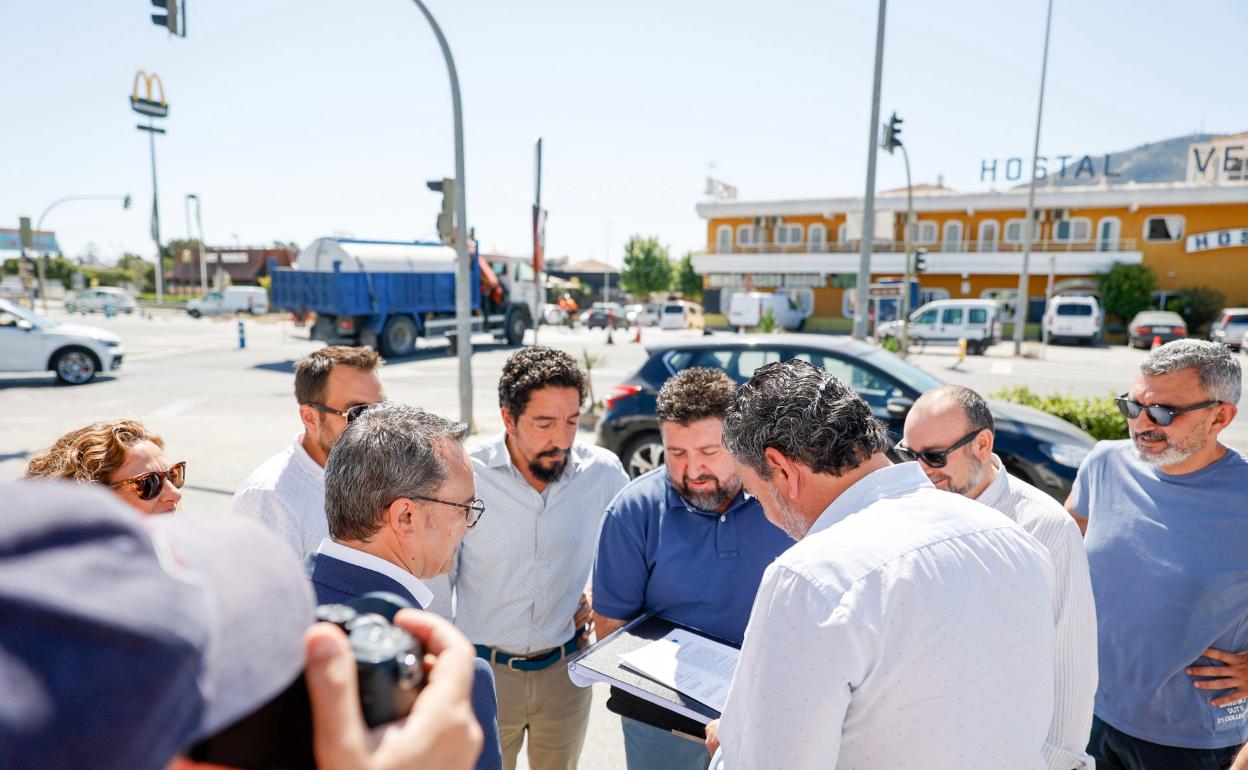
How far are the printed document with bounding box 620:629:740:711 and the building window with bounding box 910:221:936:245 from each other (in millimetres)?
39000

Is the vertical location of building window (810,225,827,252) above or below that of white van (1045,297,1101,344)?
above

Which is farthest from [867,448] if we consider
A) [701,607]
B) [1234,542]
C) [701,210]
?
[701,210]

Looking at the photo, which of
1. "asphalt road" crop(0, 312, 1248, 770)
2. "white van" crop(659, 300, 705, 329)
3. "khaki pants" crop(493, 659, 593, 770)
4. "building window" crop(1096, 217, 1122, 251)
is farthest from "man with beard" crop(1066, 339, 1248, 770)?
"building window" crop(1096, 217, 1122, 251)

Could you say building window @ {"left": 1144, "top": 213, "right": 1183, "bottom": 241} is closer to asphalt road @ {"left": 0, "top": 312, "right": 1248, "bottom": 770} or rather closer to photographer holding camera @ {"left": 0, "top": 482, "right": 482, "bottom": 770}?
asphalt road @ {"left": 0, "top": 312, "right": 1248, "bottom": 770}

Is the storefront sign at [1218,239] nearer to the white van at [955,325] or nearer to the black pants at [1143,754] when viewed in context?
the white van at [955,325]

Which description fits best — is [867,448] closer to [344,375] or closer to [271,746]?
[271,746]

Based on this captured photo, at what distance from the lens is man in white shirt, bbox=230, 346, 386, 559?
2.46 m

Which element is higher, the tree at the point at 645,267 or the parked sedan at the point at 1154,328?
the tree at the point at 645,267

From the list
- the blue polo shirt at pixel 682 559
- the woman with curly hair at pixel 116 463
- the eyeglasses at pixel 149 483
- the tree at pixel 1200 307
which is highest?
the tree at pixel 1200 307

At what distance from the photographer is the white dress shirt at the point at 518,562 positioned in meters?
2.54

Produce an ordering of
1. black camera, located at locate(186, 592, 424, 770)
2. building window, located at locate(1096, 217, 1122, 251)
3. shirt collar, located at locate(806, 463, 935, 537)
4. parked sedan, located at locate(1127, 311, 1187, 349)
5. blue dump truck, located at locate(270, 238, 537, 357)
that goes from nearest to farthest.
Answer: black camera, located at locate(186, 592, 424, 770) → shirt collar, located at locate(806, 463, 935, 537) → blue dump truck, located at locate(270, 238, 537, 357) → parked sedan, located at locate(1127, 311, 1187, 349) → building window, located at locate(1096, 217, 1122, 251)

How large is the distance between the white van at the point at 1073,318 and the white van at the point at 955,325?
386 cm

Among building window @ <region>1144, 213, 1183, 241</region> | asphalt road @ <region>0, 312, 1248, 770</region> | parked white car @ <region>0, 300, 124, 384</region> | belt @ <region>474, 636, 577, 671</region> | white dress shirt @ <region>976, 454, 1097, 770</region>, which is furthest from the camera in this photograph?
building window @ <region>1144, 213, 1183, 241</region>

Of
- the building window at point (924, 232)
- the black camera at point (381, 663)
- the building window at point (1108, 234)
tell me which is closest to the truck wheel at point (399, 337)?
the black camera at point (381, 663)
